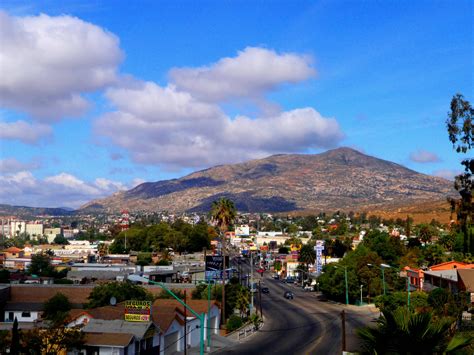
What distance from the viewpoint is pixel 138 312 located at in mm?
55188

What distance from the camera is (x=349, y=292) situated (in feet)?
360

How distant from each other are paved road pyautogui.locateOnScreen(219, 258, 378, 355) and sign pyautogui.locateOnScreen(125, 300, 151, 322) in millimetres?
9921

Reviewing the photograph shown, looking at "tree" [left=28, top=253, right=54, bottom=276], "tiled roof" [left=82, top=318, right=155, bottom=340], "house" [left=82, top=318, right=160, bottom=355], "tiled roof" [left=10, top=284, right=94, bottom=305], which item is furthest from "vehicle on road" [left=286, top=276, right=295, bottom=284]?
"tiled roof" [left=82, top=318, right=155, bottom=340]

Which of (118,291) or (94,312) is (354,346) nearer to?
(94,312)

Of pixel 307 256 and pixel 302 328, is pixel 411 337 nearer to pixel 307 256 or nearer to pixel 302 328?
pixel 302 328

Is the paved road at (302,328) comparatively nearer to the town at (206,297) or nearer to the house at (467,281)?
the town at (206,297)

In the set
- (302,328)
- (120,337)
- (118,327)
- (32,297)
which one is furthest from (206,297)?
(120,337)

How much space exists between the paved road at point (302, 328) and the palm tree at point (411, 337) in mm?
36692

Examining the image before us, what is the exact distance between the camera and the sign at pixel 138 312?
55119mm

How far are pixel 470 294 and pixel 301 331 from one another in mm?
24320

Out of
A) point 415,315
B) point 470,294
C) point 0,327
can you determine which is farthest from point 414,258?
point 415,315

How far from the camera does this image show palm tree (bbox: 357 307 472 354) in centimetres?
2159

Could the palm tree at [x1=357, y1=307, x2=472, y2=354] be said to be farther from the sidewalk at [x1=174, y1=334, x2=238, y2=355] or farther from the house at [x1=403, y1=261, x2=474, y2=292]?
the house at [x1=403, y1=261, x2=474, y2=292]

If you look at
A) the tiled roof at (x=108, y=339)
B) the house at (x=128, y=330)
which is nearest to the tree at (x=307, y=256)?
the house at (x=128, y=330)
